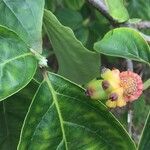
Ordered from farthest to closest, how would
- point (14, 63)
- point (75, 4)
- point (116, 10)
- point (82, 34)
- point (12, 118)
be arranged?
1. point (82, 34)
2. point (75, 4)
3. point (12, 118)
4. point (116, 10)
5. point (14, 63)

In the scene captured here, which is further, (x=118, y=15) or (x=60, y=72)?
(x=60, y=72)

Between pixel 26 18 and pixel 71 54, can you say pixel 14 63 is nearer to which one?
pixel 26 18

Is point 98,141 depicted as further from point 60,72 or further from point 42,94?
point 60,72

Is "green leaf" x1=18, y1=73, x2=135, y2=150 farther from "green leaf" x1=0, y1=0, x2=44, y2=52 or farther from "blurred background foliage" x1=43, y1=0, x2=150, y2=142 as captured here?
"blurred background foliage" x1=43, y1=0, x2=150, y2=142

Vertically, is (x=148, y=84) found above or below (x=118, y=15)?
below

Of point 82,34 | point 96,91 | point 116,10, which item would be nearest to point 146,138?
point 96,91

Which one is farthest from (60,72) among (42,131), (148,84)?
(42,131)
